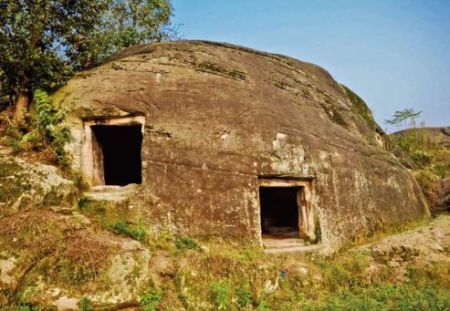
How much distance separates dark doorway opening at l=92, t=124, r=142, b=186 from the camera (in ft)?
31.5

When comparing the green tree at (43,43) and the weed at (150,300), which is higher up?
the green tree at (43,43)

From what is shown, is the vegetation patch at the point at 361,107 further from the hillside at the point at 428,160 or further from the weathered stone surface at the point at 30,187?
the weathered stone surface at the point at 30,187

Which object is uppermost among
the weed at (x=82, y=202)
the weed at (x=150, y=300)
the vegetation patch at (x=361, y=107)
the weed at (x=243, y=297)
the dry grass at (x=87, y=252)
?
the vegetation patch at (x=361, y=107)

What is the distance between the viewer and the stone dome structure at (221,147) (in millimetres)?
7242

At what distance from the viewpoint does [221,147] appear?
768cm

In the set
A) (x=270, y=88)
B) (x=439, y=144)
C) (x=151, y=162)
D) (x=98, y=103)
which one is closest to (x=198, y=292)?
(x=151, y=162)

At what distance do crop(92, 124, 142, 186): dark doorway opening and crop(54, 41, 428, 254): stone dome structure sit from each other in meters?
0.09

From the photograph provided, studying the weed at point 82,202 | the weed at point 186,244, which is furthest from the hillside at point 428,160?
the weed at point 82,202

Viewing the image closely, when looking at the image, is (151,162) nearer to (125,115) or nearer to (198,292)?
(125,115)

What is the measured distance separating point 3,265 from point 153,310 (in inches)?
83.2

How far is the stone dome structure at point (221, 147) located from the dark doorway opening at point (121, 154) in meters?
0.09

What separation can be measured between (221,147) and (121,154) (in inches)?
180

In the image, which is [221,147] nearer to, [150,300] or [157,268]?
[157,268]

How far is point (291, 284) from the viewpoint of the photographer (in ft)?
21.1
